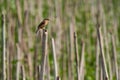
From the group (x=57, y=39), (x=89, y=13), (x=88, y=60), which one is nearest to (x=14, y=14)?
(x=57, y=39)

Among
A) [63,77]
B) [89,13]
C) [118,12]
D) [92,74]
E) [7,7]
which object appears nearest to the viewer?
[63,77]

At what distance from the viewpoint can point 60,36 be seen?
443 cm

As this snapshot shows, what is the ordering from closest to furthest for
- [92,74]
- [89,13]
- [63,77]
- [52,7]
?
[63,77] < [92,74] < [52,7] < [89,13]

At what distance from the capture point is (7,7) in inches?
157

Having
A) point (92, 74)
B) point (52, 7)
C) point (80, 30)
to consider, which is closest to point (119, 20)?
point (80, 30)

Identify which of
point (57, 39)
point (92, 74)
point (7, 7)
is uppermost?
point (7, 7)

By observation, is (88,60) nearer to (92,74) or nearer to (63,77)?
(92,74)

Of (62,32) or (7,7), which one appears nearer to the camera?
(7,7)

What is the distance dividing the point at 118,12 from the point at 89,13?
64 centimetres

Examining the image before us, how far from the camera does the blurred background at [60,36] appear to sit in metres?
3.26

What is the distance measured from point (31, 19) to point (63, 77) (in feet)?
5.30

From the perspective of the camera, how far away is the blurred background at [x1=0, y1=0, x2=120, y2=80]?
3.26m

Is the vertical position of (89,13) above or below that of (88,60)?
above

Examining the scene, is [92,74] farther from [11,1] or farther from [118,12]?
[118,12]
